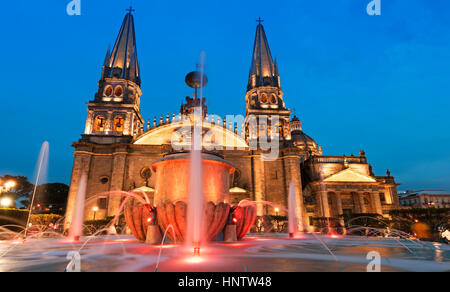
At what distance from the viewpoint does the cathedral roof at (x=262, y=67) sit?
136 feet

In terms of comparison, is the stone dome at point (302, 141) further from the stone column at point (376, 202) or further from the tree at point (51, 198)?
the tree at point (51, 198)

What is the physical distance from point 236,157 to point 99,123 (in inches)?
849

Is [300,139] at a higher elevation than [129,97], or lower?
lower

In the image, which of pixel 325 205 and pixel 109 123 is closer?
pixel 325 205

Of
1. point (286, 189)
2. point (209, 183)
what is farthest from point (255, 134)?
point (209, 183)

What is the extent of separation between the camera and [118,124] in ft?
120

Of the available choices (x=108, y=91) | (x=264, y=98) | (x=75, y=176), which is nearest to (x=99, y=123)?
(x=108, y=91)

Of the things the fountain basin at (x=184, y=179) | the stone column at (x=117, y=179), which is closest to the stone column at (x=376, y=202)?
the fountain basin at (x=184, y=179)

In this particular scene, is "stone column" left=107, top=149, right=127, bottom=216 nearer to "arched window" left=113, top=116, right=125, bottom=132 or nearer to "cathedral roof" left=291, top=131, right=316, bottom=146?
"arched window" left=113, top=116, right=125, bottom=132

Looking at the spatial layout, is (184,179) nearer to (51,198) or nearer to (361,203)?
(361,203)

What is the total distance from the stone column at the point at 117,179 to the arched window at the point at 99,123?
6680 mm

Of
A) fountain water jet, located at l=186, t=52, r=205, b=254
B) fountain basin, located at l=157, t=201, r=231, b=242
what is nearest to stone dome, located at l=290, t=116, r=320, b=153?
fountain water jet, located at l=186, t=52, r=205, b=254
